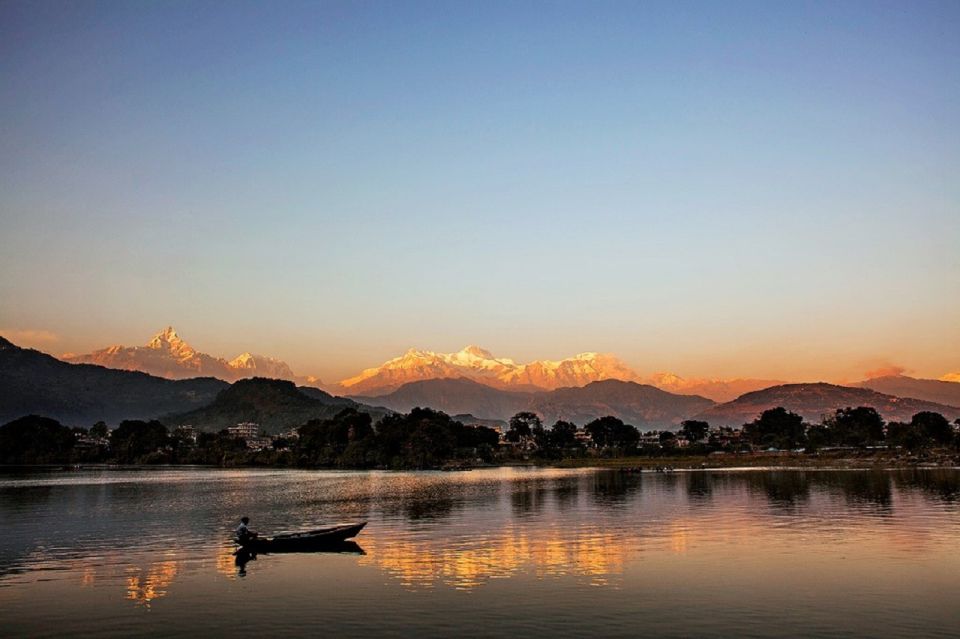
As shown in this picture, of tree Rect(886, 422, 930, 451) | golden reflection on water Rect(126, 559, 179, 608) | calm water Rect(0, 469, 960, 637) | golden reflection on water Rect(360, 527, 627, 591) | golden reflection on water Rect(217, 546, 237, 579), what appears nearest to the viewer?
calm water Rect(0, 469, 960, 637)

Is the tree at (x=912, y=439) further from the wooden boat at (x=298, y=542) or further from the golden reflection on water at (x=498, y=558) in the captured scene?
the wooden boat at (x=298, y=542)

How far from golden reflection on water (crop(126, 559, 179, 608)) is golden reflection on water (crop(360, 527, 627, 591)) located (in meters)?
10.2

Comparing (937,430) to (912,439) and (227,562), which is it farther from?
(227,562)

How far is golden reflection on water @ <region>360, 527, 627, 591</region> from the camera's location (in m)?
37.2

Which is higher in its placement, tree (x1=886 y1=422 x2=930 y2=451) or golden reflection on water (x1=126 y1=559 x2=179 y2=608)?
tree (x1=886 y1=422 x2=930 y2=451)

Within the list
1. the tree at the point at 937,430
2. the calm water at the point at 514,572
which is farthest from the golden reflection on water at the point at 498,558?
the tree at the point at 937,430

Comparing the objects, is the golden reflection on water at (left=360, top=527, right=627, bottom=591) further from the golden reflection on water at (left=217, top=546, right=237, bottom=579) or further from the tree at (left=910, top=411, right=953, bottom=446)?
the tree at (left=910, top=411, right=953, bottom=446)

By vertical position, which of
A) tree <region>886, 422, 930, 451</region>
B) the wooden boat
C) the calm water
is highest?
tree <region>886, 422, 930, 451</region>

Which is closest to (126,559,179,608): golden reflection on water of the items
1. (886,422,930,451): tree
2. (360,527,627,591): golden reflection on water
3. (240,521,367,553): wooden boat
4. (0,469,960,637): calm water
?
(0,469,960,637): calm water

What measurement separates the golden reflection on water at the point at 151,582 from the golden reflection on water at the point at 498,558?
10.2m

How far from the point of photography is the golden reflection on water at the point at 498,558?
37.2 meters

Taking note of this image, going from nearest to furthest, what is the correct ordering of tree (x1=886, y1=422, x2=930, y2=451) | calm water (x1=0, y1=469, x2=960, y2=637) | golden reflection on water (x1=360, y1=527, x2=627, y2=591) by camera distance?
calm water (x1=0, y1=469, x2=960, y2=637)
golden reflection on water (x1=360, y1=527, x2=627, y2=591)
tree (x1=886, y1=422, x2=930, y2=451)

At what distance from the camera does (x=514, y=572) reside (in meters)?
38.2

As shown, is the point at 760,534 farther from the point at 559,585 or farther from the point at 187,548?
the point at 187,548
